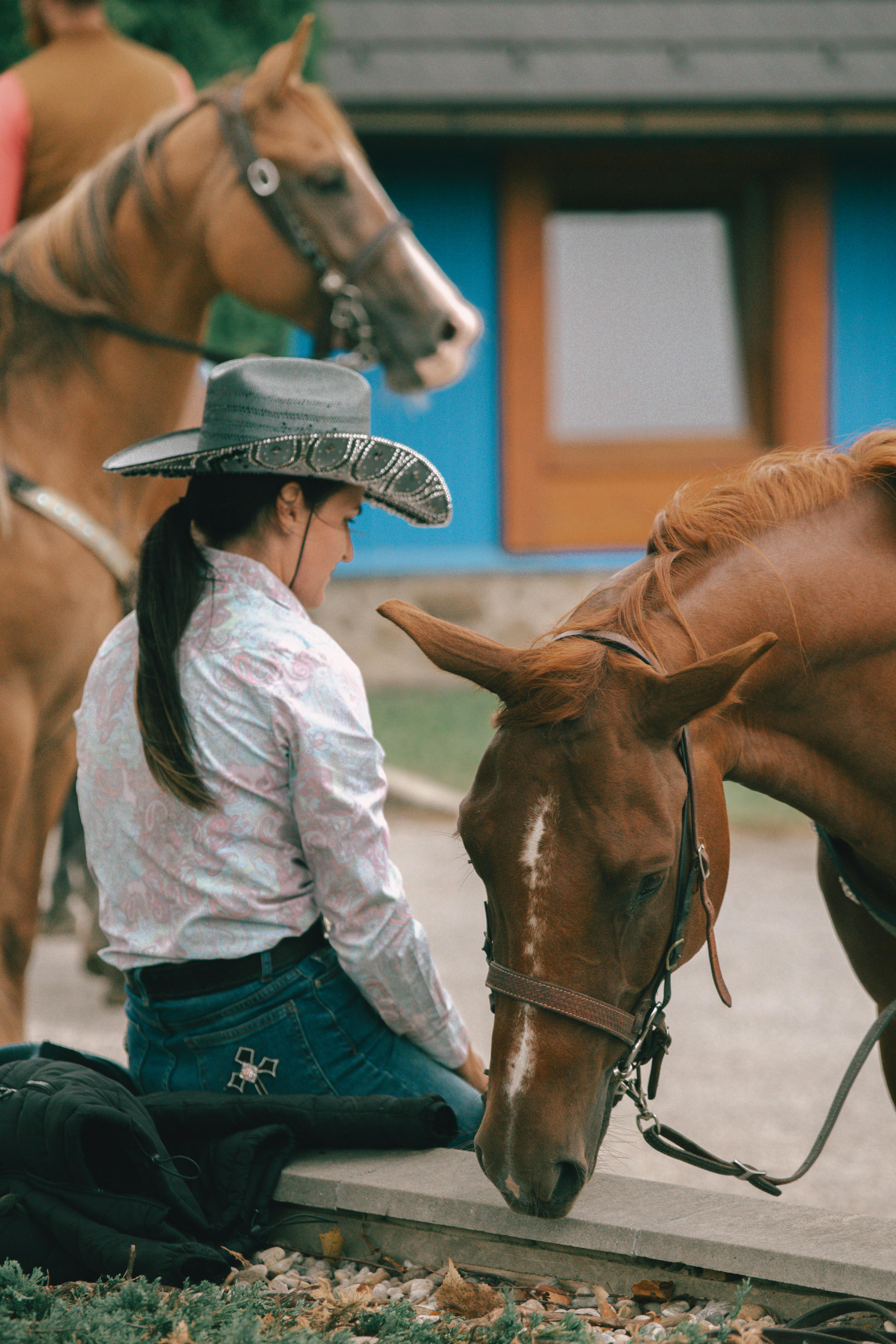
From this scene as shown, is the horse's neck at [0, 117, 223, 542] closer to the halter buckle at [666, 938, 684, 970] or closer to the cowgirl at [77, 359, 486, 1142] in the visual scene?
the cowgirl at [77, 359, 486, 1142]

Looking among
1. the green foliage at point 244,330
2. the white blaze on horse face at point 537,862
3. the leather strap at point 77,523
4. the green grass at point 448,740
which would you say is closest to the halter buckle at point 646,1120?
the white blaze on horse face at point 537,862

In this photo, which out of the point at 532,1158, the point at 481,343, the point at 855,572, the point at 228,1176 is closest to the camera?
the point at 532,1158

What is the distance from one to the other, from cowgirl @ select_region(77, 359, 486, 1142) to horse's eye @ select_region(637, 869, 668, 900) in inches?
22.5

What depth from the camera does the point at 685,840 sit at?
5.91 feet

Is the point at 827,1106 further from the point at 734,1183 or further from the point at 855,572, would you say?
the point at 855,572

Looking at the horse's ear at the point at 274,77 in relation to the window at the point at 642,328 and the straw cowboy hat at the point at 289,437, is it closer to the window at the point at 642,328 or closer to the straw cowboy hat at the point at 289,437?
the straw cowboy hat at the point at 289,437

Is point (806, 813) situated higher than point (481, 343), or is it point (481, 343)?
point (481, 343)

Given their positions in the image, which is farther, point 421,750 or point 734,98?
point 734,98

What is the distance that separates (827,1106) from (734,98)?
7196 millimetres

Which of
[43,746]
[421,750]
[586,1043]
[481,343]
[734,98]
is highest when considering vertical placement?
[734,98]

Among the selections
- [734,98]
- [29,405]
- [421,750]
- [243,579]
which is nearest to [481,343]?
[734,98]

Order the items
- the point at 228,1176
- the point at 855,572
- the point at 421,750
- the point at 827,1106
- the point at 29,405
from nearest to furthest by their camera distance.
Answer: the point at 855,572, the point at 228,1176, the point at 29,405, the point at 827,1106, the point at 421,750

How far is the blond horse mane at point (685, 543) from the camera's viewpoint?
178 centimetres

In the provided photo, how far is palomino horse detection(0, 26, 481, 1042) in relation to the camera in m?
3.30
